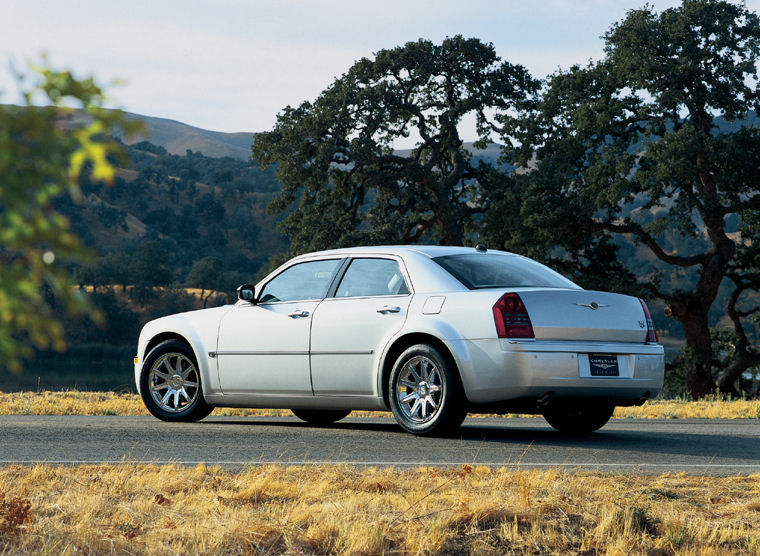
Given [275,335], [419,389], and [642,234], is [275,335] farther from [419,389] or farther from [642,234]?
[642,234]

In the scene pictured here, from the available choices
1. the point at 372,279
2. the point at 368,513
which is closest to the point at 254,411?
the point at 372,279

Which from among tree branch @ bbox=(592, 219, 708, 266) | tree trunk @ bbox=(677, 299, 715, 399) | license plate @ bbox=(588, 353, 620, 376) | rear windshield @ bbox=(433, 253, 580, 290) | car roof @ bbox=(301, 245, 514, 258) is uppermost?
tree branch @ bbox=(592, 219, 708, 266)

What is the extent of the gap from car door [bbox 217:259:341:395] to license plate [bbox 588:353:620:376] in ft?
8.41

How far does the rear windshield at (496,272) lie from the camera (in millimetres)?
8539

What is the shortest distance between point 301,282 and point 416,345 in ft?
5.85

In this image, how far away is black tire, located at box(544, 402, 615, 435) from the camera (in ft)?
31.0

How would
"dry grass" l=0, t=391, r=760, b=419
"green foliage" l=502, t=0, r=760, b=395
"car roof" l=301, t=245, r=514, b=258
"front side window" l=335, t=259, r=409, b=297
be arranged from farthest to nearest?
"green foliage" l=502, t=0, r=760, b=395 → "dry grass" l=0, t=391, r=760, b=419 → "car roof" l=301, t=245, r=514, b=258 → "front side window" l=335, t=259, r=409, b=297

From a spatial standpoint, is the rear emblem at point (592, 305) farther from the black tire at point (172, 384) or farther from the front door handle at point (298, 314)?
the black tire at point (172, 384)

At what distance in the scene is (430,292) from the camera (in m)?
8.42

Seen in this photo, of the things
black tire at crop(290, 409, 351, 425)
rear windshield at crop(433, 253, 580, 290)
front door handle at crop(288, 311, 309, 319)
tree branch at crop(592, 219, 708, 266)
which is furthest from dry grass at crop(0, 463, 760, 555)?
tree branch at crop(592, 219, 708, 266)

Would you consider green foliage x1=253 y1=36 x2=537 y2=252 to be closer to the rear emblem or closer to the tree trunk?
the tree trunk

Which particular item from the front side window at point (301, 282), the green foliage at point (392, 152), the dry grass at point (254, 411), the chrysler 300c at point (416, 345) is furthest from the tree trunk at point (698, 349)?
the front side window at point (301, 282)

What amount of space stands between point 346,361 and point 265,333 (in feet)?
3.53

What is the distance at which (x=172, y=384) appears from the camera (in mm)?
10266
